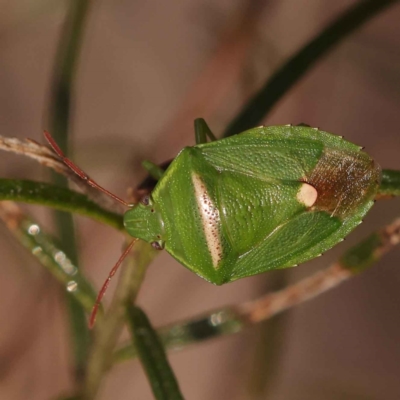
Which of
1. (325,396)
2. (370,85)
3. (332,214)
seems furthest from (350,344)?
(332,214)

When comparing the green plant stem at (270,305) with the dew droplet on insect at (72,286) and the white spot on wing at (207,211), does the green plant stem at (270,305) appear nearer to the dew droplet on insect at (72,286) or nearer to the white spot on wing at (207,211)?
the dew droplet on insect at (72,286)

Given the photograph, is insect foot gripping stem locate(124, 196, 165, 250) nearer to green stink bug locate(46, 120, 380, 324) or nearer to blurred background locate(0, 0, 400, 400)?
green stink bug locate(46, 120, 380, 324)

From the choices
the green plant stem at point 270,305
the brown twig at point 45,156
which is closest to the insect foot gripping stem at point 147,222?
the brown twig at point 45,156

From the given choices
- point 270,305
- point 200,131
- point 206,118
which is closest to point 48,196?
point 200,131

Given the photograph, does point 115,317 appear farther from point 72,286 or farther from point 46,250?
point 46,250

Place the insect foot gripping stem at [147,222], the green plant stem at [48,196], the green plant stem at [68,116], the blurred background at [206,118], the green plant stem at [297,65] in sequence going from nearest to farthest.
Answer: the green plant stem at [48,196] → the insect foot gripping stem at [147,222] → the green plant stem at [297,65] → the green plant stem at [68,116] → the blurred background at [206,118]

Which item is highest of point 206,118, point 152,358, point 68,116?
point 206,118

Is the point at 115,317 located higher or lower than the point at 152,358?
higher
